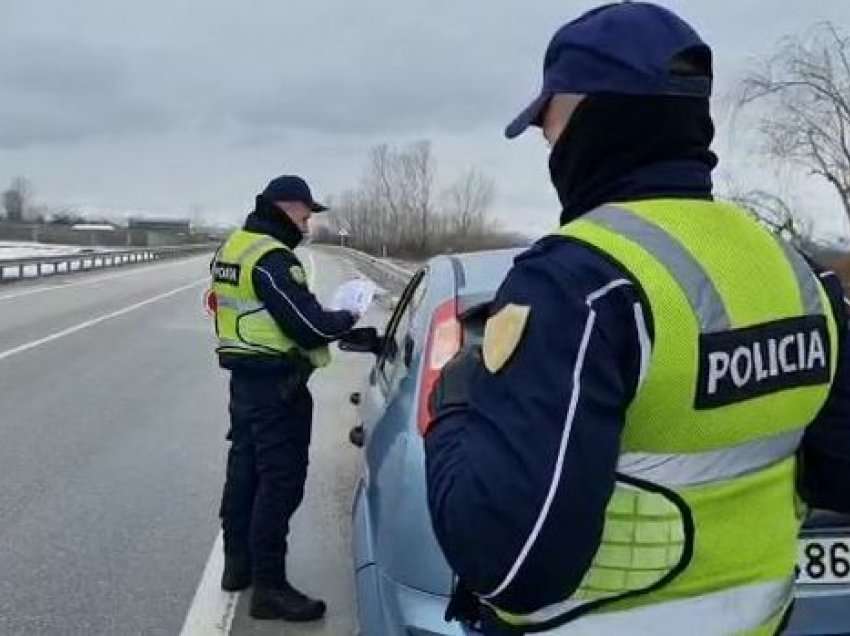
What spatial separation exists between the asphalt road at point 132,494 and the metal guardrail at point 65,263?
1629cm

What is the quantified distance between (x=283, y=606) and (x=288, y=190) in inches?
74.9

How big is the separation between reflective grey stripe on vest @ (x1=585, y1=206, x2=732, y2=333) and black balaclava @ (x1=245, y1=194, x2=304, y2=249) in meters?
3.31

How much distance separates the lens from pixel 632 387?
153cm

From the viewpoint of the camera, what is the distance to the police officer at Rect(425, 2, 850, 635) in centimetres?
149

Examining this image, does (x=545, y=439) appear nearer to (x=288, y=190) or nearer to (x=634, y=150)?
(x=634, y=150)

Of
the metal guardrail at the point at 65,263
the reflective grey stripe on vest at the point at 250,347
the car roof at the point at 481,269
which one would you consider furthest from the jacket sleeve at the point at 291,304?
the metal guardrail at the point at 65,263

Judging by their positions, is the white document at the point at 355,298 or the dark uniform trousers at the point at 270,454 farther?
the white document at the point at 355,298

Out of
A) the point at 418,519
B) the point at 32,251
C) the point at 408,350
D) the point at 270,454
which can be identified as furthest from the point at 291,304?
the point at 32,251

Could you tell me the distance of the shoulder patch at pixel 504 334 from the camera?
1.51 m

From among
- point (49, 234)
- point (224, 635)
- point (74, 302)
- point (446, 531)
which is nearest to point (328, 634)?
point (224, 635)

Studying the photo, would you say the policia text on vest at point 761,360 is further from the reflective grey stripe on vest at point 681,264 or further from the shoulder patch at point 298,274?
the shoulder patch at point 298,274

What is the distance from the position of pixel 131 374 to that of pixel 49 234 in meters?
75.2

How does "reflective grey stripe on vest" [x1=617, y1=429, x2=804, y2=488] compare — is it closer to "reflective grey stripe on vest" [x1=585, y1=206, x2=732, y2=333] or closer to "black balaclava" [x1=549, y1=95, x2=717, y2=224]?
"reflective grey stripe on vest" [x1=585, y1=206, x2=732, y2=333]

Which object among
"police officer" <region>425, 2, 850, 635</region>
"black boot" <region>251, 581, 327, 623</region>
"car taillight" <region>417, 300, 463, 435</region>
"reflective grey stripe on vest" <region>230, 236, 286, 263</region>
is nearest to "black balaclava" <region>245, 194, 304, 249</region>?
"reflective grey stripe on vest" <region>230, 236, 286, 263</region>
